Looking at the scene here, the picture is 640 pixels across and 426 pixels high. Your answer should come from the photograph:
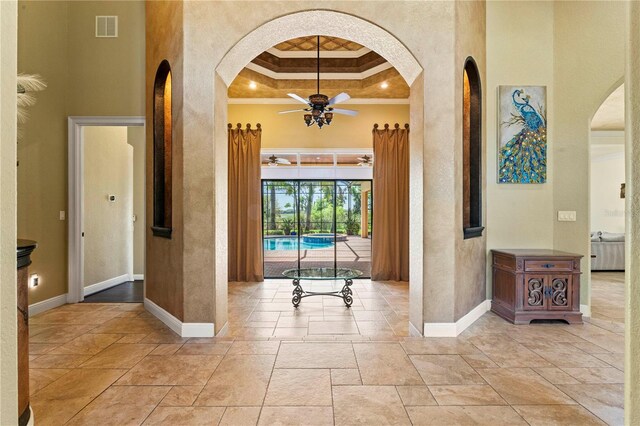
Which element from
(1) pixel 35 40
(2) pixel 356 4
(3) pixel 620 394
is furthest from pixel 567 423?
(1) pixel 35 40

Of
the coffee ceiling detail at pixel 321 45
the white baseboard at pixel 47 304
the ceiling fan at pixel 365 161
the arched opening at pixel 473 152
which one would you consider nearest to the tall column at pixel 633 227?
the arched opening at pixel 473 152

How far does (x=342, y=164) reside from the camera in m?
6.80

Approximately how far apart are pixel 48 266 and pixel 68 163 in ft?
4.52

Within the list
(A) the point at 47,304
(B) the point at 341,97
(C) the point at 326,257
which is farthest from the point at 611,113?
(A) the point at 47,304

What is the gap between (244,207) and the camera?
6434mm

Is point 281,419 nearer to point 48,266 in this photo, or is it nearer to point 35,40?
point 48,266

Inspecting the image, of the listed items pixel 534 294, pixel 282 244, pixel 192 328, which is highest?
pixel 282 244

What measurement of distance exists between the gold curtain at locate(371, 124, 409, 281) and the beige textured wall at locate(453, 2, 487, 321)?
7.12 ft

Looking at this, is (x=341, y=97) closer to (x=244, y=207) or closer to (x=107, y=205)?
(x=244, y=207)

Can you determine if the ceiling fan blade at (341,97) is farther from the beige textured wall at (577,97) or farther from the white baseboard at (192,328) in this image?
the white baseboard at (192,328)

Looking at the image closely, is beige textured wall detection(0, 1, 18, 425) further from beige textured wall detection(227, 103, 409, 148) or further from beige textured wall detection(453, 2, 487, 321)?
beige textured wall detection(227, 103, 409, 148)

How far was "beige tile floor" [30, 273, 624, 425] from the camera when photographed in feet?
7.13

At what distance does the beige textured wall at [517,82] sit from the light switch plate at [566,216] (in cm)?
8

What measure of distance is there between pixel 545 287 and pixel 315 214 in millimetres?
4169
